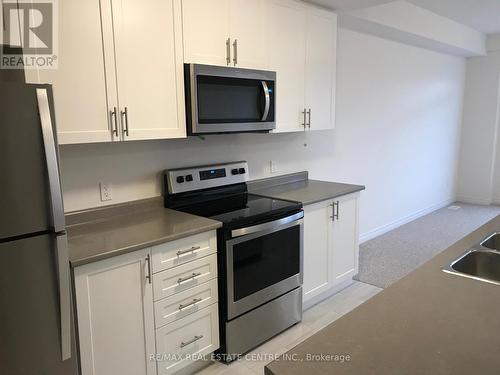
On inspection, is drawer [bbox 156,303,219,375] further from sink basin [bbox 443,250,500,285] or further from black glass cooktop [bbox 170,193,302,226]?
sink basin [bbox 443,250,500,285]

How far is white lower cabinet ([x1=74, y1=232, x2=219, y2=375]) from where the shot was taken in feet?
6.18

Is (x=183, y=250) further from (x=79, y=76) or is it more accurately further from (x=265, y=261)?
(x=79, y=76)

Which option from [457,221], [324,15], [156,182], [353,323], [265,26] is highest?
[324,15]

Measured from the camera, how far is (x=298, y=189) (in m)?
3.39

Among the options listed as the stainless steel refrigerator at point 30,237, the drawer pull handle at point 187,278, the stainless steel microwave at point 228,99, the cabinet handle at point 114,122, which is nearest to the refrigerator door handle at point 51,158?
the stainless steel refrigerator at point 30,237

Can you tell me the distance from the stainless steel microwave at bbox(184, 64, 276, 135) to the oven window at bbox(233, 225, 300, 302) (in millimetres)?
753

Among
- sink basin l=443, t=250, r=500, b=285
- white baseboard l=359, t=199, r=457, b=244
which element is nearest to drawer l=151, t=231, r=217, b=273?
sink basin l=443, t=250, r=500, b=285

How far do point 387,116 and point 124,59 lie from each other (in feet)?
12.0

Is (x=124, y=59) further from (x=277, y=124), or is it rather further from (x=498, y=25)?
(x=498, y=25)

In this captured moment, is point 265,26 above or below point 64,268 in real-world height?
above

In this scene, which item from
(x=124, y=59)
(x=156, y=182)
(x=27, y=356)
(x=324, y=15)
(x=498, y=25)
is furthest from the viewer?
(x=498, y=25)

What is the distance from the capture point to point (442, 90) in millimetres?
6066

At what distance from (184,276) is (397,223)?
399 centimetres

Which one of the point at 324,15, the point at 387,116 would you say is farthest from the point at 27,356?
the point at 387,116
